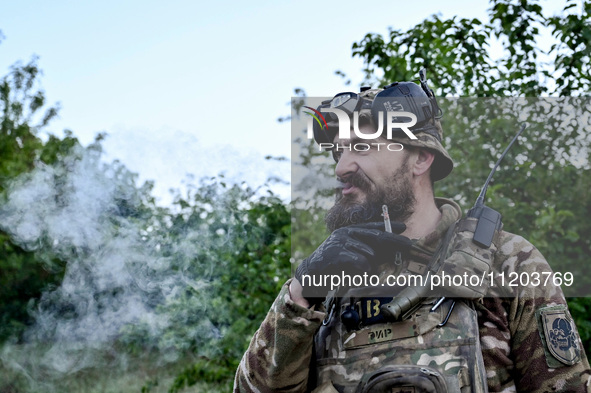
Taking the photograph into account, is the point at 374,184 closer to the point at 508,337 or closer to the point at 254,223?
the point at 508,337

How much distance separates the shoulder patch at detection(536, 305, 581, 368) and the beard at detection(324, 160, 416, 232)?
20.8 inches

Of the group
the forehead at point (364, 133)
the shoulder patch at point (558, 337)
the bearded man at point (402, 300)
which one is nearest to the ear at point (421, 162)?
the bearded man at point (402, 300)

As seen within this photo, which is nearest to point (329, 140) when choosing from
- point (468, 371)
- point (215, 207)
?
point (468, 371)

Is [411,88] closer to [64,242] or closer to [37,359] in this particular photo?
[64,242]

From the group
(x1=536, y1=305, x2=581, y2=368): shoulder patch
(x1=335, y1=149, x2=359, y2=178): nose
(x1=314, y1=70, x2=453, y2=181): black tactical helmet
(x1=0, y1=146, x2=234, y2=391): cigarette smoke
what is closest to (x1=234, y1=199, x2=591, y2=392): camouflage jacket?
(x1=536, y1=305, x2=581, y2=368): shoulder patch

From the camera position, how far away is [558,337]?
6.22 ft

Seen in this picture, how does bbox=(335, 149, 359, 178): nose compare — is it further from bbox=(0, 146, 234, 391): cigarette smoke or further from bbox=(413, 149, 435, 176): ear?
bbox=(0, 146, 234, 391): cigarette smoke

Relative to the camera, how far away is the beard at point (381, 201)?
2189 millimetres

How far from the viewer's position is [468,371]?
1.90 meters

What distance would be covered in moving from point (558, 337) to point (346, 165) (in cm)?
86

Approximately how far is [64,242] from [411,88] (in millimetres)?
4337

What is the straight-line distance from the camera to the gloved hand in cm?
207

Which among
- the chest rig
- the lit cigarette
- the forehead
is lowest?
the chest rig

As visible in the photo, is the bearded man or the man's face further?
the man's face
